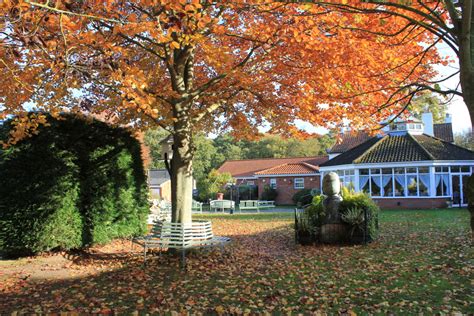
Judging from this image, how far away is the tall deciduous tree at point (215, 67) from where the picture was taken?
7.12 meters

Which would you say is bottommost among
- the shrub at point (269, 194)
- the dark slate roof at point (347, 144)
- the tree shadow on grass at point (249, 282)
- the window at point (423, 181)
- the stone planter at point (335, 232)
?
the tree shadow on grass at point (249, 282)

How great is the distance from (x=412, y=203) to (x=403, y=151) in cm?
386

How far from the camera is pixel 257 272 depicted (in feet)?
25.6

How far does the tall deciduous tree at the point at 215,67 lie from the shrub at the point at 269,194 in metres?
28.1

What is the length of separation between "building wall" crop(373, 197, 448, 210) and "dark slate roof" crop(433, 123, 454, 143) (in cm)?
1178

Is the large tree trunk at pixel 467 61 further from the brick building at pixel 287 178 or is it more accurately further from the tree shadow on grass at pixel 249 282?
the brick building at pixel 287 178

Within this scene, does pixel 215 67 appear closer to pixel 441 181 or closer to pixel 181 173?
pixel 181 173

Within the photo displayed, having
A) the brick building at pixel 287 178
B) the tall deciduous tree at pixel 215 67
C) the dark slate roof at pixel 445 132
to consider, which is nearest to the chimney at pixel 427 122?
the dark slate roof at pixel 445 132

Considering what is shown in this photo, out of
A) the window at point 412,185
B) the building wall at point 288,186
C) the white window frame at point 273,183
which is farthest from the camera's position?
the white window frame at point 273,183

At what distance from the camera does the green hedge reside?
9195 mm

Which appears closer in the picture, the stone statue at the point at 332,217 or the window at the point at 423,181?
the stone statue at the point at 332,217

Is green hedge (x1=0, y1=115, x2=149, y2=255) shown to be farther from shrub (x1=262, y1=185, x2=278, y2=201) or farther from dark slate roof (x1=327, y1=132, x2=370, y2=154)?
shrub (x1=262, y1=185, x2=278, y2=201)

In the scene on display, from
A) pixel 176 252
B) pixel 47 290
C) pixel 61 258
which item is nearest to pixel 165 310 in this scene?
pixel 47 290

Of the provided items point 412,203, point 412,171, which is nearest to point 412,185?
point 412,171
